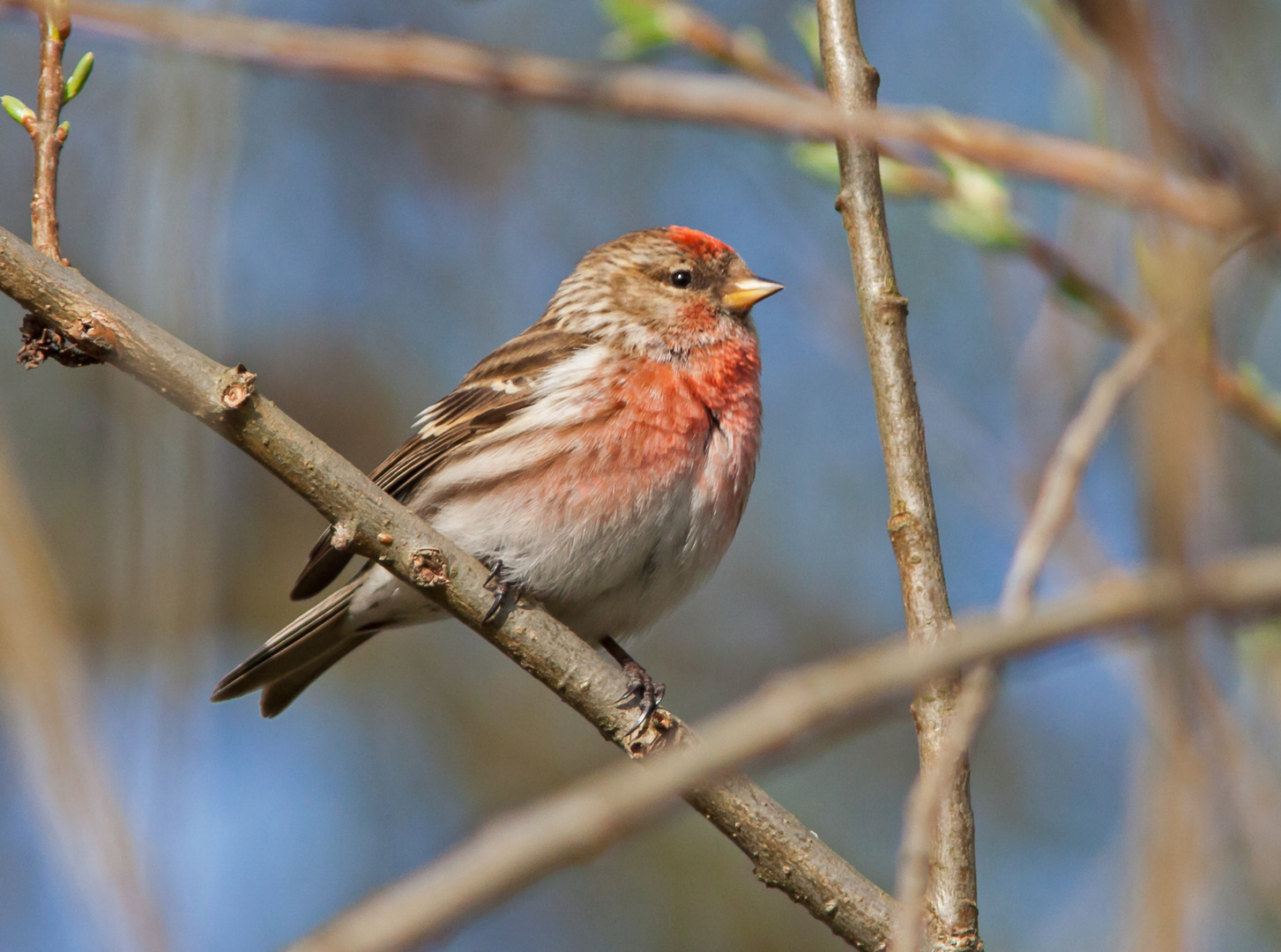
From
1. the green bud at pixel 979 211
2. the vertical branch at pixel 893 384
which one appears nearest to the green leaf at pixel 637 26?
the vertical branch at pixel 893 384

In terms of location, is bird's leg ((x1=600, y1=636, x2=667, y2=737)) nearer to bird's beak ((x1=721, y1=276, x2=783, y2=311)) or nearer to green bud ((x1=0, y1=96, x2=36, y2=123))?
bird's beak ((x1=721, y1=276, x2=783, y2=311))

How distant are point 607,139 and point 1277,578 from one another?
11219 mm

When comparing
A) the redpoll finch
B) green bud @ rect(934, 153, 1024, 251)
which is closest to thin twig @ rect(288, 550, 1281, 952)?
green bud @ rect(934, 153, 1024, 251)

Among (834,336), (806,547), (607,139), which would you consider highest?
(607,139)

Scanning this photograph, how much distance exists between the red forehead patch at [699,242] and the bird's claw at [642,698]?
2792mm

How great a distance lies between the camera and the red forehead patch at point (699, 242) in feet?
22.7

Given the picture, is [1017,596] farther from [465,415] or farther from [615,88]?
[465,415]

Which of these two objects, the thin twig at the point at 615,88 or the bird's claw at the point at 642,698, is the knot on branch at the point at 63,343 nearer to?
the thin twig at the point at 615,88

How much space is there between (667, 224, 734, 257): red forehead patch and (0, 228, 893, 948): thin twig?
3157mm

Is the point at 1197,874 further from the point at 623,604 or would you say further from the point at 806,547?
the point at 806,547

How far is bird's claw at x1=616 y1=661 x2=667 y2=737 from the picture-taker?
4133 millimetres

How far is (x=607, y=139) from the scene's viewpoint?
1218cm

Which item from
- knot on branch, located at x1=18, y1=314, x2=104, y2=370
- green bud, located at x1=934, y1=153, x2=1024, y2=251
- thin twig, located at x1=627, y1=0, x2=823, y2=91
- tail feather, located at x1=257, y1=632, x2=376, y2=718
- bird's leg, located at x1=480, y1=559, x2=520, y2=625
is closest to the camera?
knot on branch, located at x1=18, y1=314, x2=104, y2=370

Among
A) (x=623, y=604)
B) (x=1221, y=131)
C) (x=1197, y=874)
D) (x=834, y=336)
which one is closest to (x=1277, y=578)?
(x=1197, y=874)
